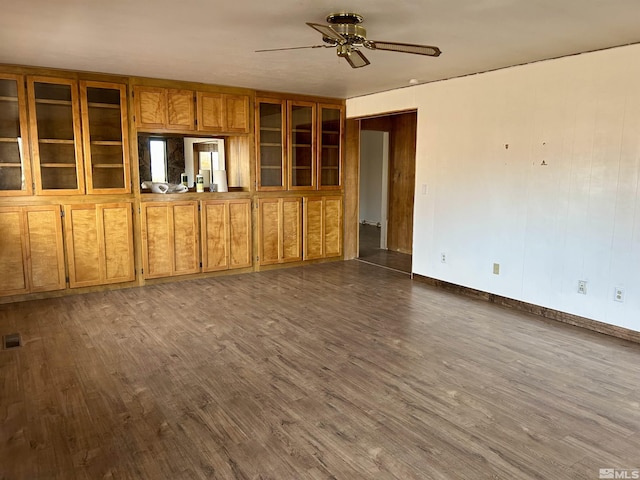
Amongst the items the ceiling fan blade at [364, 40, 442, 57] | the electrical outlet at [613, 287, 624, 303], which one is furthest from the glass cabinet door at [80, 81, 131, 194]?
the electrical outlet at [613, 287, 624, 303]

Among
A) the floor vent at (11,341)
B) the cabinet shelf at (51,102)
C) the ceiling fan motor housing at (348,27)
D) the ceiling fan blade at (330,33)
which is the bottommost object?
the floor vent at (11,341)

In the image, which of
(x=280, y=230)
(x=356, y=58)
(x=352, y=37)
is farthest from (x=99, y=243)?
(x=352, y=37)

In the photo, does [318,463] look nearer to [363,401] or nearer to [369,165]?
[363,401]

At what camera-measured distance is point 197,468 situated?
210cm

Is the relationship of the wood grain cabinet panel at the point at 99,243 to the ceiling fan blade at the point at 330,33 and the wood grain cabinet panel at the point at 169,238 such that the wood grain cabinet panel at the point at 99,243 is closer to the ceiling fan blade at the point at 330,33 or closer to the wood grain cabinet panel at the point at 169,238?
the wood grain cabinet panel at the point at 169,238

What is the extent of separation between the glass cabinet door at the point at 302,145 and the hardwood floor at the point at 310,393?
2301 millimetres

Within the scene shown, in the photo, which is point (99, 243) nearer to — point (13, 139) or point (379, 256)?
point (13, 139)

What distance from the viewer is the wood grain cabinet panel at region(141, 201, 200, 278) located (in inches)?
209

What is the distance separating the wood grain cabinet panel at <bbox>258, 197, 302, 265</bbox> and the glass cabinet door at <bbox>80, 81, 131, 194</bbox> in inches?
69.2

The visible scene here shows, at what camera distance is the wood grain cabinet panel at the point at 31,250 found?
15.1 ft

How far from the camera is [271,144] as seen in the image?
6098 millimetres

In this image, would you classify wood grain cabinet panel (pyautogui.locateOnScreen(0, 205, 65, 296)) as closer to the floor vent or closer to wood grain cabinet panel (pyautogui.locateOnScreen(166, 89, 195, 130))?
the floor vent

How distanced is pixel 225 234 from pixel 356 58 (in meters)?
3.19

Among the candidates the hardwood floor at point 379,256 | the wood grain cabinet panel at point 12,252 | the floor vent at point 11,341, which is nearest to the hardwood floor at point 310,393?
the floor vent at point 11,341
